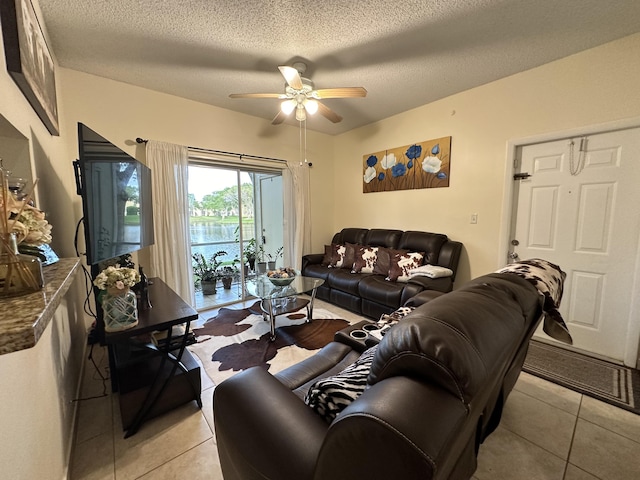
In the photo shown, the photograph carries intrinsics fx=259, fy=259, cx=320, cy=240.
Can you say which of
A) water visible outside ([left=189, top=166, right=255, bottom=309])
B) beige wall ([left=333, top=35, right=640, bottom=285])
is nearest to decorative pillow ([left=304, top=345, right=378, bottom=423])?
beige wall ([left=333, top=35, right=640, bottom=285])

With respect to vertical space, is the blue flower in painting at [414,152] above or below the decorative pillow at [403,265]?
A: above

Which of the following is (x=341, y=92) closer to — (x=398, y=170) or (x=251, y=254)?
(x=398, y=170)

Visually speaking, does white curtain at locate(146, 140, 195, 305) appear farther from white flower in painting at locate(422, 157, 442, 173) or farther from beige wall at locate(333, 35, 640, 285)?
white flower in painting at locate(422, 157, 442, 173)

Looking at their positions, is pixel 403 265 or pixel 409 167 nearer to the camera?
pixel 403 265

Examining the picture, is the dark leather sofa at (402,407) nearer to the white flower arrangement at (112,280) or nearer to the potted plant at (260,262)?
the white flower arrangement at (112,280)

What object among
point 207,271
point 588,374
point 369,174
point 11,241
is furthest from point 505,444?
point 207,271

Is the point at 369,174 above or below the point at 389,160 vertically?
below

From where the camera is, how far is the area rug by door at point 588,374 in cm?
183

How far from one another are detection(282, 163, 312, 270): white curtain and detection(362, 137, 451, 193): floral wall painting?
985 millimetres

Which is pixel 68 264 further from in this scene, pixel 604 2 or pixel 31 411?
pixel 604 2

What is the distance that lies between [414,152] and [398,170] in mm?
317

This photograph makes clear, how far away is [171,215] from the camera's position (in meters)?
2.99

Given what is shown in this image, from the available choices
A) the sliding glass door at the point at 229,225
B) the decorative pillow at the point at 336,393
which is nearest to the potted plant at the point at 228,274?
the sliding glass door at the point at 229,225

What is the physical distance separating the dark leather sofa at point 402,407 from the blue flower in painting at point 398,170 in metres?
2.82
